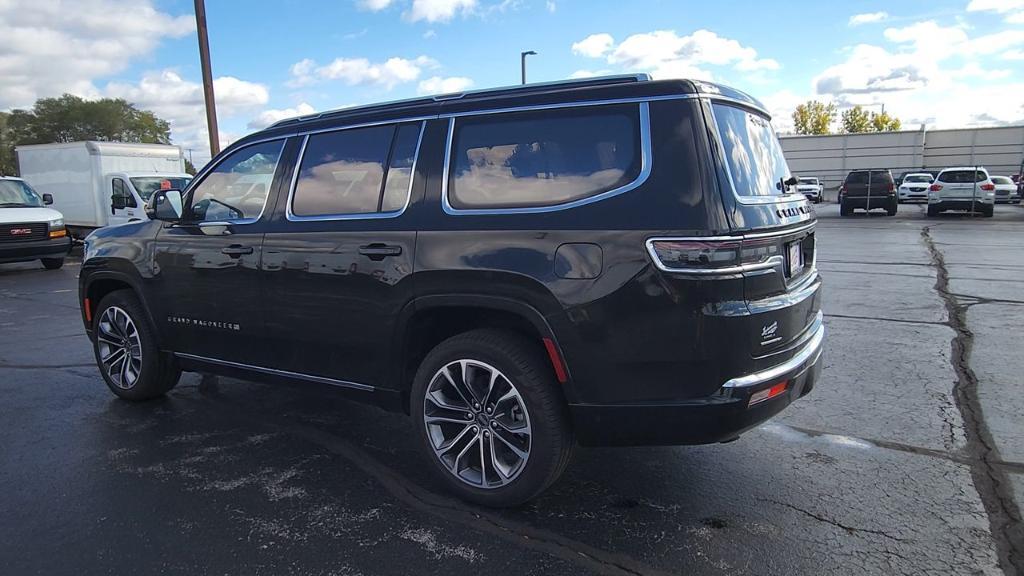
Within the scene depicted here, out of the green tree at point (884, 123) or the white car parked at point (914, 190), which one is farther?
the green tree at point (884, 123)

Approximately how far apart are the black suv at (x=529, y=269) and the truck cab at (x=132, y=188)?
13.3 metres

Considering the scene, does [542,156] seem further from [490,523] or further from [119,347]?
[119,347]

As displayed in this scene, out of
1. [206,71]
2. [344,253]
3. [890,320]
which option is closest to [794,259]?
[344,253]

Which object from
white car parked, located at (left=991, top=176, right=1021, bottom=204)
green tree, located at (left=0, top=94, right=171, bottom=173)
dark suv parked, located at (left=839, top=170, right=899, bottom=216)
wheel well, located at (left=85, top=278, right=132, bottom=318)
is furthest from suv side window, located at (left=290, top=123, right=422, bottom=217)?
green tree, located at (left=0, top=94, right=171, bottom=173)

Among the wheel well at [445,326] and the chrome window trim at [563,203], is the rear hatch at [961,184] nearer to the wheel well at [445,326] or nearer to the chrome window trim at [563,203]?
the chrome window trim at [563,203]

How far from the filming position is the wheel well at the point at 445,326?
321 centimetres

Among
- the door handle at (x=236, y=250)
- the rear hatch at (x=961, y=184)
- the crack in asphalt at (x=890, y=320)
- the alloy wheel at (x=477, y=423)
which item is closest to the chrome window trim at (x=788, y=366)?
the alloy wheel at (x=477, y=423)

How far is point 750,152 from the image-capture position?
10.5 feet

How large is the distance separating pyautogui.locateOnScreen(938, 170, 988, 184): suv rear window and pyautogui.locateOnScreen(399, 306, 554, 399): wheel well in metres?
24.4

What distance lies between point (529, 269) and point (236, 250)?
2.11 m

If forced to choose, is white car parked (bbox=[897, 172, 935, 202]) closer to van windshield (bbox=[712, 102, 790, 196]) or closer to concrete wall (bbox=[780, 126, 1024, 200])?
concrete wall (bbox=[780, 126, 1024, 200])

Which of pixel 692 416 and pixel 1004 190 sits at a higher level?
pixel 1004 190

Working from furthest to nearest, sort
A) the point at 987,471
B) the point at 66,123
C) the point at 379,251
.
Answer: the point at 66,123 → the point at 987,471 → the point at 379,251

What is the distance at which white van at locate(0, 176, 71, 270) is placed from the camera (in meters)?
12.8
